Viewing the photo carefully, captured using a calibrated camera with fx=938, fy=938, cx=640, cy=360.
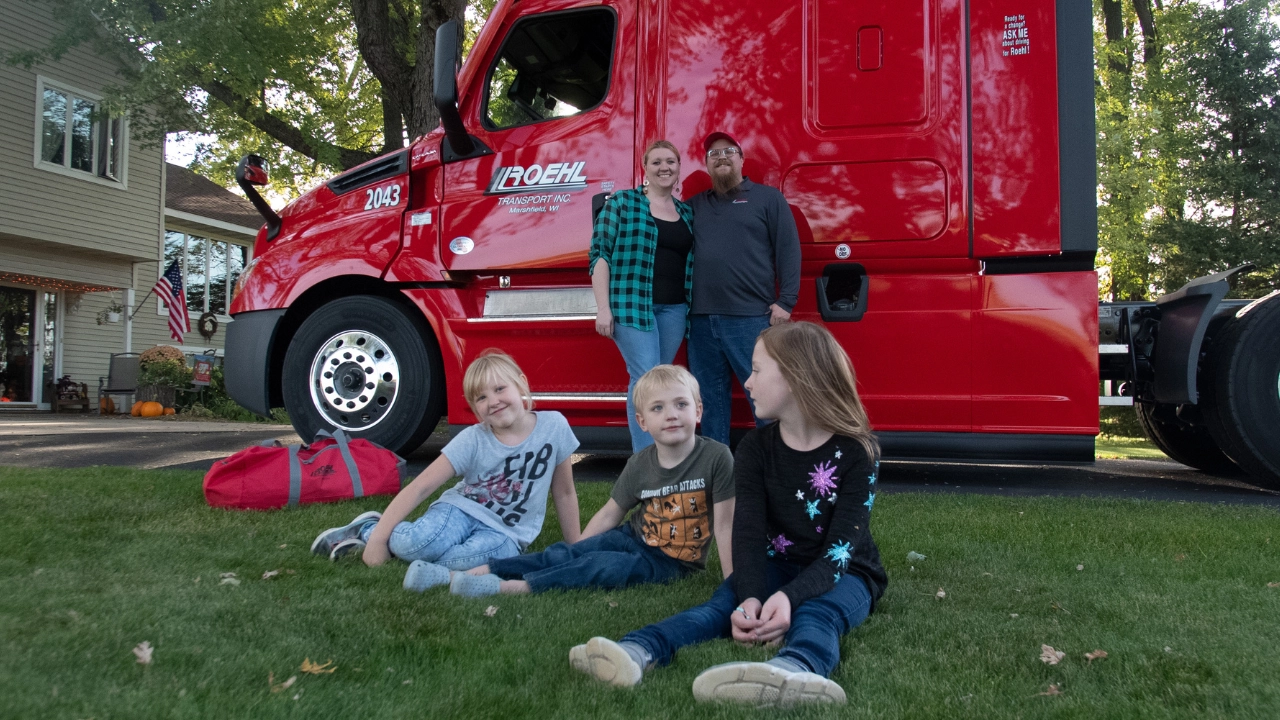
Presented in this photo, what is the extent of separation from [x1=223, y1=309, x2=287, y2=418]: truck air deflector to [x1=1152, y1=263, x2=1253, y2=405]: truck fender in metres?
5.34

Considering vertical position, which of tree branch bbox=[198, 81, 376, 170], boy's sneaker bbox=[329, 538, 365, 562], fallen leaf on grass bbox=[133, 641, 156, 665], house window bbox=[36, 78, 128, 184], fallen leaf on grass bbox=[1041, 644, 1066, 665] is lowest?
fallen leaf on grass bbox=[1041, 644, 1066, 665]

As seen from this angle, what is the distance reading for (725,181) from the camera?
15.8 feet

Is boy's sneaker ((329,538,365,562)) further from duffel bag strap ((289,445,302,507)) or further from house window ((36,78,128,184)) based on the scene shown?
house window ((36,78,128,184))

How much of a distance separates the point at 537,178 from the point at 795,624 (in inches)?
149

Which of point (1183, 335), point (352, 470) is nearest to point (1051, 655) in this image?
point (352, 470)

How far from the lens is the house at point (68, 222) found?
1558 centimetres

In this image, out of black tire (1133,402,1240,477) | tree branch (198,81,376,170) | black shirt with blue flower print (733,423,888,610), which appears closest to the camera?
black shirt with blue flower print (733,423,888,610)

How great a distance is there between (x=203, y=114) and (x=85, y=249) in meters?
5.06

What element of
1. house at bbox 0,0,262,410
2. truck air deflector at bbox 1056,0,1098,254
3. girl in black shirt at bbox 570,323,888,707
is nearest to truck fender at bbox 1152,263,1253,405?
truck air deflector at bbox 1056,0,1098,254

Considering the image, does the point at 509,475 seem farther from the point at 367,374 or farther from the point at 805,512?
the point at 367,374

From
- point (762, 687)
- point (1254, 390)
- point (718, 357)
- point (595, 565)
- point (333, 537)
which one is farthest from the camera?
point (1254, 390)

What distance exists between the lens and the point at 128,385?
1612 centimetres

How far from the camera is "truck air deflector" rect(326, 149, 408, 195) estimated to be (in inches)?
233

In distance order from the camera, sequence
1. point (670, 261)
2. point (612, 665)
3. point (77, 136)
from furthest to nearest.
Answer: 1. point (77, 136)
2. point (670, 261)
3. point (612, 665)
